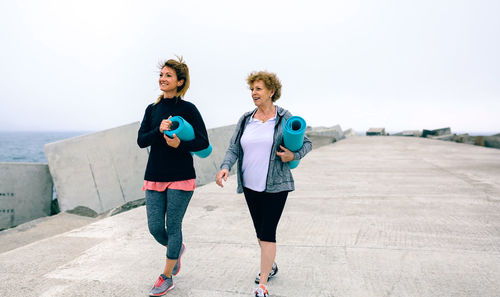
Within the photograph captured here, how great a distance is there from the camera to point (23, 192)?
761 cm

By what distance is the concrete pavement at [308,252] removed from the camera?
9.70ft

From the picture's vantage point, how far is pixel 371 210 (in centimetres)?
529

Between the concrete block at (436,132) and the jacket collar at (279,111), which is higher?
the jacket collar at (279,111)

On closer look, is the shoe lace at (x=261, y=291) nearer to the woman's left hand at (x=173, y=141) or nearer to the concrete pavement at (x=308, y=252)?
the concrete pavement at (x=308, y=252)

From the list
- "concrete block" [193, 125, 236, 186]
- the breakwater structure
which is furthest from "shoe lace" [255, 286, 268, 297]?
"concrete block" [193, 125, 236, 186]

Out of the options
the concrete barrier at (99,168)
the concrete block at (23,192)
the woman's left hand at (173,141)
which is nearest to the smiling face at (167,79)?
the woman's left hand at (173,141)

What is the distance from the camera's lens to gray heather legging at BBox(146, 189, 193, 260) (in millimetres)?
2745

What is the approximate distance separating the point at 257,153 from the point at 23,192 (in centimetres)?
673

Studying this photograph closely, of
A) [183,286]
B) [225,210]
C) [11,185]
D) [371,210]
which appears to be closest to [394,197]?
[371,210]

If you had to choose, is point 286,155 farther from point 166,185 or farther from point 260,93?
point 166,185

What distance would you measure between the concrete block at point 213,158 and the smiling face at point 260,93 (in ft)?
21.3

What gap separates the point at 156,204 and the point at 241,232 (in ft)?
5.95

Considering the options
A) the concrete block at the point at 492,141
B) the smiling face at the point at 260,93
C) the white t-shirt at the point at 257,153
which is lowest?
the concrete block at the point at 492,141

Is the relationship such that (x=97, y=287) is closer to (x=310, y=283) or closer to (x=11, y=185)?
(x=310, y=283)
